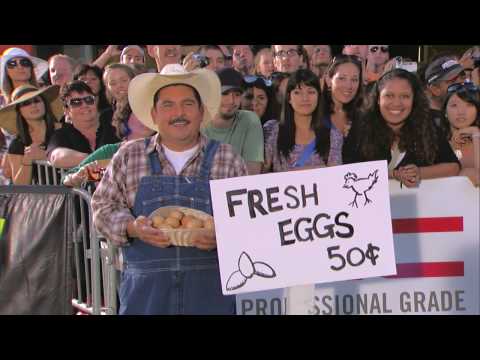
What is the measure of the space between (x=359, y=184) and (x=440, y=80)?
910mm

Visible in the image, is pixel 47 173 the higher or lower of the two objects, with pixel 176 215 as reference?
higher

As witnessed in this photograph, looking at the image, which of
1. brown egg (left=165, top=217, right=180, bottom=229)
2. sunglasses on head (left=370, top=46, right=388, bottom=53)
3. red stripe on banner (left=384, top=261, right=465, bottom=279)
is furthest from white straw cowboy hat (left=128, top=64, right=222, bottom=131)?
red stripe on banner (left=384, top=261, right=465, bottom=279)

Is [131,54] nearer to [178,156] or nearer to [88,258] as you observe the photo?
[178,156]

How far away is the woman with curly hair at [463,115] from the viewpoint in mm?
5652

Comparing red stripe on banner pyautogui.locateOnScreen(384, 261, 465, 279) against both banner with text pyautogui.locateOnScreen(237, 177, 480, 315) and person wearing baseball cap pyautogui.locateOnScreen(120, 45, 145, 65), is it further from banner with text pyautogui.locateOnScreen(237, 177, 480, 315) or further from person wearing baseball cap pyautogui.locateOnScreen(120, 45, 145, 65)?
person wearing baseball cap pyautogui.locateOnScreen(120, 45, 145, 65)

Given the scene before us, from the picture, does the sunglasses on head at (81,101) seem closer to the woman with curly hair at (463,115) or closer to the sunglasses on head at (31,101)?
the sunglasses on head at (31,101)

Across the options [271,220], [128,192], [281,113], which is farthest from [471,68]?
[128,192]

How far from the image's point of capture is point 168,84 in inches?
208


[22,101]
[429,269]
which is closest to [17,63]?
[22,101]

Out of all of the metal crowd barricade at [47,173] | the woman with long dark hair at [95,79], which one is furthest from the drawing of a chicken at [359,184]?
the metal crowd barricade at [47,173]

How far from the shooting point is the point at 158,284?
16.7 feet

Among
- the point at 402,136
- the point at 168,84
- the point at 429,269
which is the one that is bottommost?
the point at 429,269

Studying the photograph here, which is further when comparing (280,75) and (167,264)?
(280,75)

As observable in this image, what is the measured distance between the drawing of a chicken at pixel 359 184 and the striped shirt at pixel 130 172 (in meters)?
0.67
